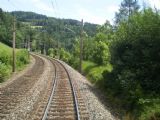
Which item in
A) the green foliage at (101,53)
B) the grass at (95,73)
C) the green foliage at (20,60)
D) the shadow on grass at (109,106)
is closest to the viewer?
the shadow on grass at (109,106)

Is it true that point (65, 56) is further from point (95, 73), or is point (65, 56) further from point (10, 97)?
point (10, 97)

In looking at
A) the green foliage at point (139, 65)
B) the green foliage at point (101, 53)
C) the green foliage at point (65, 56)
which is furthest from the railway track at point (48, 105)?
the green foliage at point (65, 56)

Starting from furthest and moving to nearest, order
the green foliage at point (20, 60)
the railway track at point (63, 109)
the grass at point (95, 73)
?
the green foliage at point (20, 60)
the grass at point (95, 73)
the railway track at point (63, 109)

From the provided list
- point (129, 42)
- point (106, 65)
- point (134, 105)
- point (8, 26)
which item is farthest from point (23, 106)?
point (8, 26)

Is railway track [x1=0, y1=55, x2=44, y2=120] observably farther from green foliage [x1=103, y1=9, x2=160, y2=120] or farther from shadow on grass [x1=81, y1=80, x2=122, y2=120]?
green foliage [x1=103, y1=9, x2=160, y2=120]

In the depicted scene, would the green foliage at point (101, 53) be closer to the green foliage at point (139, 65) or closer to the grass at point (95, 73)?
the grass at point (95, 73)

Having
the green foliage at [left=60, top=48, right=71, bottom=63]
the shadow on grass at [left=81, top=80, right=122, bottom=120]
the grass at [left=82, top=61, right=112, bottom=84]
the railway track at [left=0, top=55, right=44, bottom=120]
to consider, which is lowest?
the shadow on grass at [left=81, top=80, right=122, bottom=120]

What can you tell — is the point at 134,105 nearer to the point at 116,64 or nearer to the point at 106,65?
the point at 116,64

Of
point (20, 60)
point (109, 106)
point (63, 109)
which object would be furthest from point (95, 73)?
point (20, 60)

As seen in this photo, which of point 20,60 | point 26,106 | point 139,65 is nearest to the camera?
point 26,106

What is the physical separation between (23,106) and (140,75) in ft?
21.9

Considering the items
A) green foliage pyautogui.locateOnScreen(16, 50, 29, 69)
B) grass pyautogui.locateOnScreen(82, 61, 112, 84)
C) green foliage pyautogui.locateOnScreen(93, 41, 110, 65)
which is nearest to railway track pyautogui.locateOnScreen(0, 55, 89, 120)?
grass pyautogui.locateOnScreen(82, 61, 112, 84)

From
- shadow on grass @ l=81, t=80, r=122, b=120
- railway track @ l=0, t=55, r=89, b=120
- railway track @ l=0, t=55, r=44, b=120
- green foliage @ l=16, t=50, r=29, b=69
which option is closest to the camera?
railway track @ l=0, t=55, r=89, b=120

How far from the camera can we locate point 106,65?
163 feet
